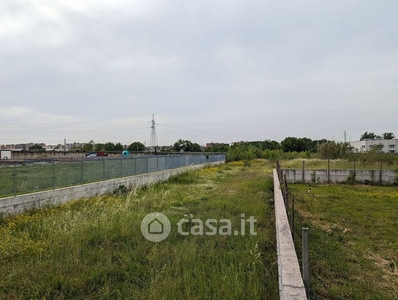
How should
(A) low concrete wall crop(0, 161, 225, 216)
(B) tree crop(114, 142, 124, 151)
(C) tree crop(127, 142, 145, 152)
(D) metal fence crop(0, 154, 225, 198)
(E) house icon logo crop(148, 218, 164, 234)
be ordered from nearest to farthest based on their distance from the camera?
1. (E) house icon logo crop(148, 218, 164, 234)
2. (A) low concrete wall crop(0, 161, 225, 216)
3. (D) metal fence crop(0, 154, 225, 198)
4. (C) tree crop(127, 142, 145, 152)
5. (B) tree crop(114, 142, 124, 151)

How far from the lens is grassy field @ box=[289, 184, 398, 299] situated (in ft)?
11.1

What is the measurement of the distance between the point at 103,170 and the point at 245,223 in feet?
24.1

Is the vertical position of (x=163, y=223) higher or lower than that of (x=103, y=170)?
lower

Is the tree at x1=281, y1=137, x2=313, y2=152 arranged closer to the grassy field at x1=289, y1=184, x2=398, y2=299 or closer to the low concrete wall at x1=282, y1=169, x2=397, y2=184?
the low concrete wall at x1=282, y1=169, x2=397, y2=184

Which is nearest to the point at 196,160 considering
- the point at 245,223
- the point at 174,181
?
the point at 174,181

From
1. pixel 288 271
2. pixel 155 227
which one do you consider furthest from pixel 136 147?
pixel 288 271

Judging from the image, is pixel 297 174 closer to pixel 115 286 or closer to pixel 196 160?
pixel 196 160

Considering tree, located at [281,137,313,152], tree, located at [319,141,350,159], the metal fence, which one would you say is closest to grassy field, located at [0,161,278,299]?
the metal fence

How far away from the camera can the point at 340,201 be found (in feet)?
32.1

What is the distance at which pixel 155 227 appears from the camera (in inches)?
215

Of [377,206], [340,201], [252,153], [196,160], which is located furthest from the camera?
[252,153]

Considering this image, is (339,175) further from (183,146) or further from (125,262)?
(183,146)

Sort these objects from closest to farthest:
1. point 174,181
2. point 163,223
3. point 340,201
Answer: point 163,223
point 340,201
point 174,181

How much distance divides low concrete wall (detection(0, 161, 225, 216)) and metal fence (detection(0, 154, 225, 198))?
26cm
